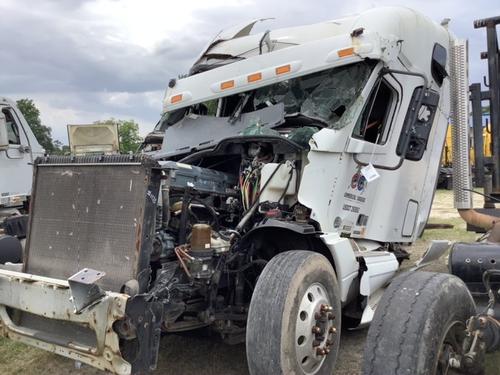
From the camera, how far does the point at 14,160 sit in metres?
9.42

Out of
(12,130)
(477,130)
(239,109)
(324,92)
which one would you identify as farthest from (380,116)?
(12,130)

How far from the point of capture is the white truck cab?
9195 mm

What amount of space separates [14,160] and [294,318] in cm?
754

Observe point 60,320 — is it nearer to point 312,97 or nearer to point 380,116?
point 312,97

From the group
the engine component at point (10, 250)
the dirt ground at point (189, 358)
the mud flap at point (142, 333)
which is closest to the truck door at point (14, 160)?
the dirt ground at point (189, 358)

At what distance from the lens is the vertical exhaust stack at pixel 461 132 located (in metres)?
5.56

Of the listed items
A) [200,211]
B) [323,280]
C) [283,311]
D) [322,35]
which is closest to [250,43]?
[322,35]

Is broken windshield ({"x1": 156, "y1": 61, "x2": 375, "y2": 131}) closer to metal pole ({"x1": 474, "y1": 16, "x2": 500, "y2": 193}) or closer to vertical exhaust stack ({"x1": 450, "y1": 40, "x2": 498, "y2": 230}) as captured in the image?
metal pole ({"x1": 474, "y1": 16, "x2": 500, "y2": 193})

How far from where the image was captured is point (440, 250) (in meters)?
5.20

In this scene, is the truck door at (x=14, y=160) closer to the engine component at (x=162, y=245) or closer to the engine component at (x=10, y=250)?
the engine component at (x=10, y=250)

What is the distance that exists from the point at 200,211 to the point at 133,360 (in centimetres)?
154

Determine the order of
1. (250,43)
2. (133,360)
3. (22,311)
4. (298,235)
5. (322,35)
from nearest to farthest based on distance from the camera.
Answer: (133,360) → (22,311) → (298,235) → (322,35) → (250,43)

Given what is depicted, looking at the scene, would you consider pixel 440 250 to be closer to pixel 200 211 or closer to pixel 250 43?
pixel 200 211

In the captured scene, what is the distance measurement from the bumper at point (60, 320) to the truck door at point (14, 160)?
6061mm
